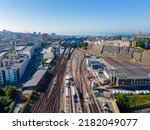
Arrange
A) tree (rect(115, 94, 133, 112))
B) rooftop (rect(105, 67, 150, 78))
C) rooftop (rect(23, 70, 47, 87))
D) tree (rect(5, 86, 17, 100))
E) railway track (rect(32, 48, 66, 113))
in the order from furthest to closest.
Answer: rooftop (rect(105, 67, 150, 78)) → rooftop (rect(23, 70, 47, 87)) → tree (rect(5, 86, 17, 100)) → tree (rect(115, 94, 133, 112)) → railway track (rect(32, 48, 66, 113))

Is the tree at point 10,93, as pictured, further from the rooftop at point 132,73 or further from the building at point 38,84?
the rooftop at point 132,73

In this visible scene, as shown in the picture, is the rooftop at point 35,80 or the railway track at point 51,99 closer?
the railway track at point 51,99

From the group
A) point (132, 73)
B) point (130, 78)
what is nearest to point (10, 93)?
point (130, 78)

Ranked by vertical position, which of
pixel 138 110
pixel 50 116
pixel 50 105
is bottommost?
pixel 138 110

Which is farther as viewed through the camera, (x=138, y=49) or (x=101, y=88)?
(x=138, y=49)

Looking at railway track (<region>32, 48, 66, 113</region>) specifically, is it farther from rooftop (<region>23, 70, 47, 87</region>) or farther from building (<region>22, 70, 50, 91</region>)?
rooftop (<region>23, 70, 47, 87</region>)

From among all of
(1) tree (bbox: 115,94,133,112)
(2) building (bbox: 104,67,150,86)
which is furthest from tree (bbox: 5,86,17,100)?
(2) building (bbox: 104,67,150,86)

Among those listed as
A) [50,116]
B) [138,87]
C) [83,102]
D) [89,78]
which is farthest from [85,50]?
[50,116]

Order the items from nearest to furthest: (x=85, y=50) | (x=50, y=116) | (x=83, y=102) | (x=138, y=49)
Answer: (x=50, y=116) → (x=83, y=102) → (x=138, y=49) → (x=85, y=50)

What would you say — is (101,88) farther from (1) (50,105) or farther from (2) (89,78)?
(1) (50,105)

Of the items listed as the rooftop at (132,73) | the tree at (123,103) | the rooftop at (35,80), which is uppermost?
the rooftop at (132,73)

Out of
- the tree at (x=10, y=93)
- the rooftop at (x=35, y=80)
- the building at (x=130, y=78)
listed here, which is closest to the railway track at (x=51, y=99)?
the rooftop at (x=35, y=80)
